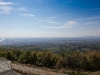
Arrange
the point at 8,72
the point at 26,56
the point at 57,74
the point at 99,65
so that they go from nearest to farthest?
the point at 8,72 → the point at 57,74 → the point at 99,65 → the point at 26,56

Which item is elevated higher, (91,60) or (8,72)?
(8,72)

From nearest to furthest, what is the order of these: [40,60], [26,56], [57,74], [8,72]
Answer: [8,72] → [57,74] → [40,60] → [26,56]

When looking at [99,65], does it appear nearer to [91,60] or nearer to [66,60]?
[91,60]

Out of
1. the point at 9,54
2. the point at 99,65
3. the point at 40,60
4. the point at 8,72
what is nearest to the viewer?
the point at 8,72

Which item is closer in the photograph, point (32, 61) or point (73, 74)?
point (73, 74)

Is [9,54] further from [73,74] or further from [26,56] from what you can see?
[73,74]

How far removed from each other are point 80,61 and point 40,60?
8847 mm

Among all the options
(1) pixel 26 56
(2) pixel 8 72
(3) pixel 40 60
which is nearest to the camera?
(2) pixel 8 72

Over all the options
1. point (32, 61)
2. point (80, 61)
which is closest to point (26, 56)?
point (32, 61)

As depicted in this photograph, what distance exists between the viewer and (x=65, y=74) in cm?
1636

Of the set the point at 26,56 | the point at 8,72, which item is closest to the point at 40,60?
the point at 26,56

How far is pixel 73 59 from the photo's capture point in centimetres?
2803

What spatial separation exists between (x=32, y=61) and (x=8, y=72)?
2693 cm

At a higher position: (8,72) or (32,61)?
(8,72)
